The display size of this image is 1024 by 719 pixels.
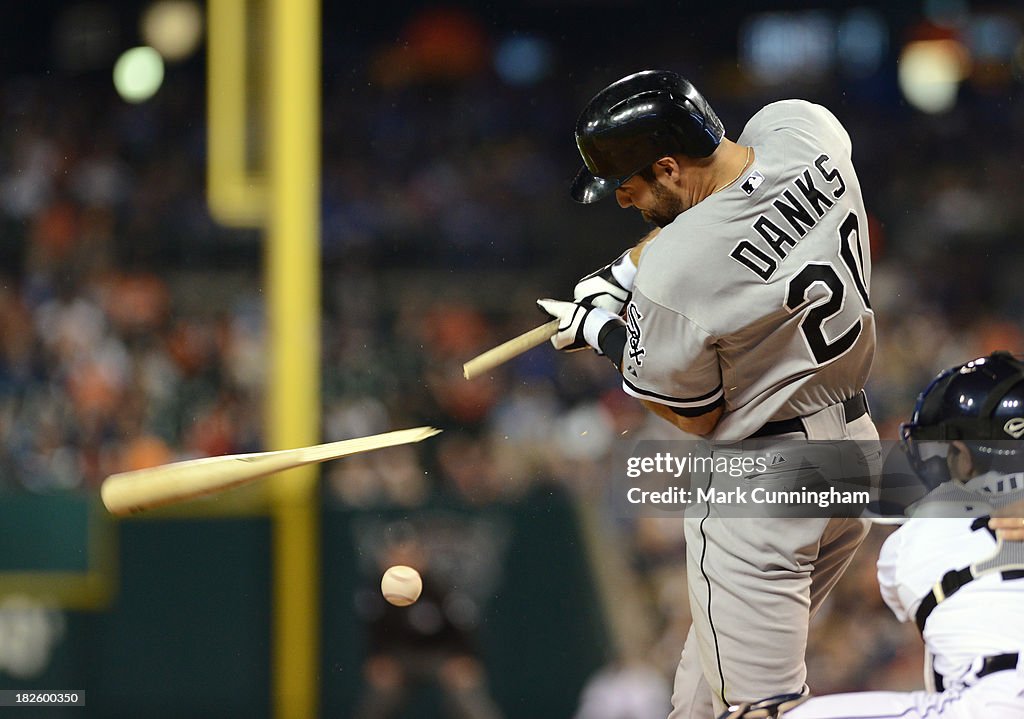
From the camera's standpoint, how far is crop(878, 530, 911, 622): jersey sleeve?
212 cm

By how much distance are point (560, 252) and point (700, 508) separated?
96 centimetres

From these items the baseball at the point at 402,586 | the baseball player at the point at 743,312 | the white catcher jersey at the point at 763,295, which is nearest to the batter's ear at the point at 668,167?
the baseball player at the point at 743,312

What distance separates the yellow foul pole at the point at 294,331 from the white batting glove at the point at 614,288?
0.86 metres

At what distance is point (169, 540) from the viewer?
3201 mm

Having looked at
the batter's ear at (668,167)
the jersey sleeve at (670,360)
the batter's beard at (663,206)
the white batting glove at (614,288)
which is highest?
the batter's ear at (668,167)

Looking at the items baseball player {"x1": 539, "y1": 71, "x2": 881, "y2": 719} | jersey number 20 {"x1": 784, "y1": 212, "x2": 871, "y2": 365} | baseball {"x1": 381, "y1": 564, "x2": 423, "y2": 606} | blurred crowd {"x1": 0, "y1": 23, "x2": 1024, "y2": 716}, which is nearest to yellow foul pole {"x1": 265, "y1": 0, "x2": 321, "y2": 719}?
blurred crowd {"x1": 0, "y1": 23, "x2": 1024, "y2": 716}

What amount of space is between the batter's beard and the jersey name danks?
0.19 metres

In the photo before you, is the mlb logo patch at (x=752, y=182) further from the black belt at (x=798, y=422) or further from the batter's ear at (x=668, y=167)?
the black belt at (x=798, y=422)

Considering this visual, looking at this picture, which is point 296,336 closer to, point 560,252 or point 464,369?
point 464,369

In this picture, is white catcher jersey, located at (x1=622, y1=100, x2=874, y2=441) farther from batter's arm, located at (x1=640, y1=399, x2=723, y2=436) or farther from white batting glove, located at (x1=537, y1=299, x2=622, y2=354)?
white batting glove, located at (x1=537, y1=299, x2=622, y2=354)

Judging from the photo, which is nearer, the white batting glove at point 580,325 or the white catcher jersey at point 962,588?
the white catcher jersey at point 962,588

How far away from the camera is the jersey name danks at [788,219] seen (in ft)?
7.41

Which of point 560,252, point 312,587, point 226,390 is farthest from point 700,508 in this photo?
point 226,390

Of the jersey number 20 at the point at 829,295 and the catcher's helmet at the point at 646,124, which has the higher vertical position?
the catcher's helmet at the point at 646,124
